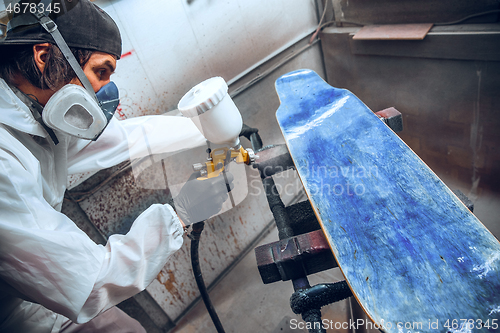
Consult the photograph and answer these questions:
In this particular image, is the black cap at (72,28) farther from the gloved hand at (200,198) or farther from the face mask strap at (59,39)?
the gloved hand at (200,198)

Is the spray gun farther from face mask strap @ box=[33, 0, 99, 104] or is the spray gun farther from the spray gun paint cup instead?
face mask strap @ box=[33, 0, 99, 104]

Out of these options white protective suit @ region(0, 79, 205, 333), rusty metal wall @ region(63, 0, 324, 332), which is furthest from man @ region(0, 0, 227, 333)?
rusty metal wall @ region(63, 0, 324, 332)

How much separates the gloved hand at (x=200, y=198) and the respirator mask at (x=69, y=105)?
1.64ft

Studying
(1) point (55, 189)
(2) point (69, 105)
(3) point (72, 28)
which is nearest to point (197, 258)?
(1) point (55, 189)

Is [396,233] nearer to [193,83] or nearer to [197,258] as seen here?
[197,258]

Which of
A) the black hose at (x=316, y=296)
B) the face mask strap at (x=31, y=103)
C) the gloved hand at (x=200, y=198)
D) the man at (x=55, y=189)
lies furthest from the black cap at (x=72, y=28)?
the black hose at (x=316, y=296)

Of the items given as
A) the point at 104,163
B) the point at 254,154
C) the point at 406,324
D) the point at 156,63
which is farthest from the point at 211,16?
the point at 406,324

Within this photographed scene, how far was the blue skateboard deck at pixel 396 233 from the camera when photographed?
2.50 ft

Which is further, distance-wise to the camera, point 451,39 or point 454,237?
point 451,39

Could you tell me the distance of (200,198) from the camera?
1364 mm

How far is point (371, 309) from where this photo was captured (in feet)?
2.59

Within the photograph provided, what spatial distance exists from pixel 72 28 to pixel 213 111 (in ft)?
1.95

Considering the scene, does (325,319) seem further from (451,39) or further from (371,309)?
(451,39)

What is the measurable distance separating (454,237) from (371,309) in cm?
38
